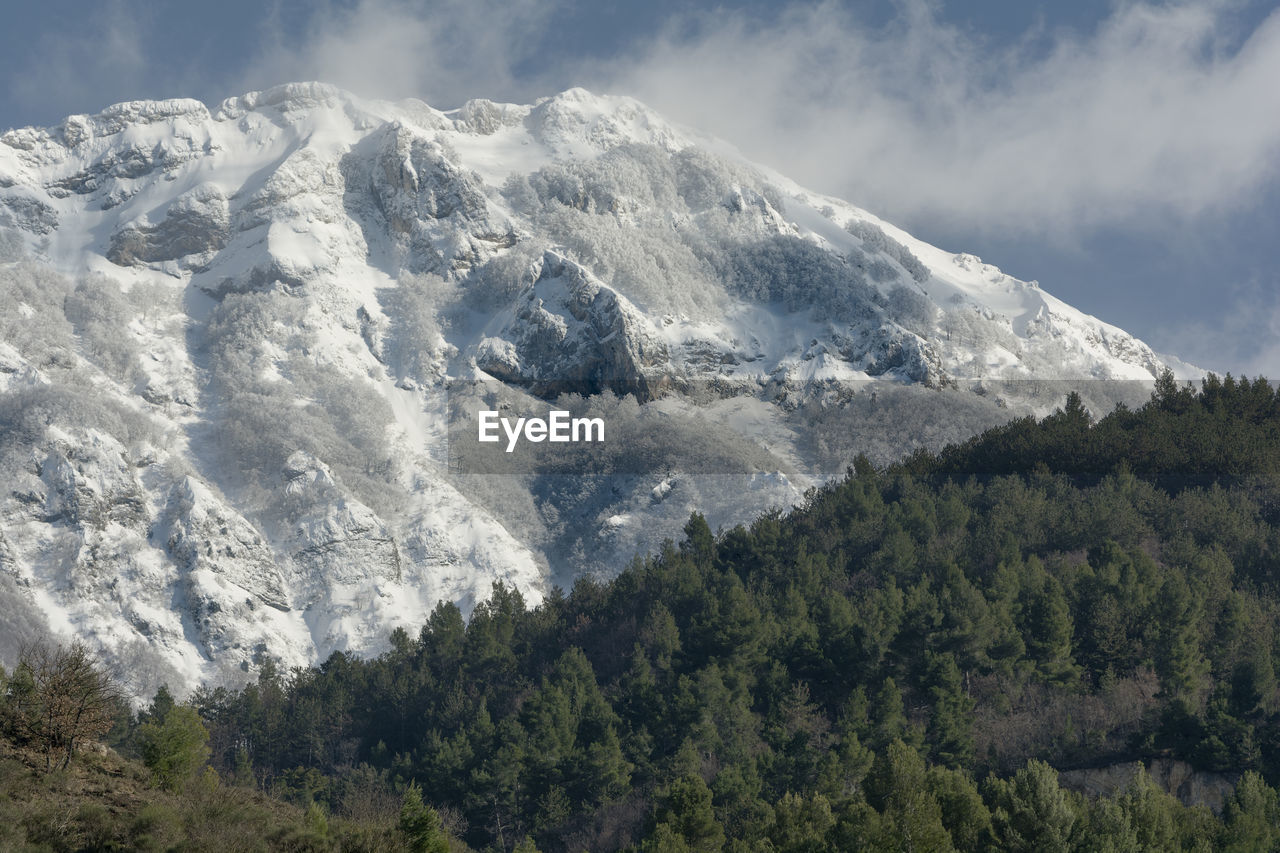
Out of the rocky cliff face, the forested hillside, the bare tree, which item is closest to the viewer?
the bare tree

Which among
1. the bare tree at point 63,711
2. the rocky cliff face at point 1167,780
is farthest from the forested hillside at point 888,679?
the bare tree at point 63,711

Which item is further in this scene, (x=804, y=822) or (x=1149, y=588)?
(x=1149, y=588)

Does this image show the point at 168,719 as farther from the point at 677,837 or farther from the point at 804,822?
the point at 804,822

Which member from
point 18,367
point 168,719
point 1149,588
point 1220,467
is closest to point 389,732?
point 168,719

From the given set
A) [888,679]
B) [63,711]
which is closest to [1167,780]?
[888,679]

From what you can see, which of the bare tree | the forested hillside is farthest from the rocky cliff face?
the bare tree

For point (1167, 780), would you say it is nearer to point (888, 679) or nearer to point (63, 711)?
point (888, 679)

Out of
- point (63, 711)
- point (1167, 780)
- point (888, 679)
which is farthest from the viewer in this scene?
point (888, 679)

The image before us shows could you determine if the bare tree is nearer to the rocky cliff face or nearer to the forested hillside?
the forested hillside
